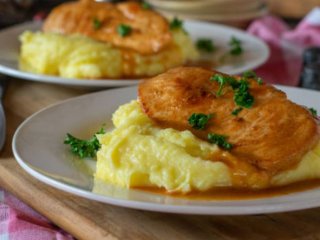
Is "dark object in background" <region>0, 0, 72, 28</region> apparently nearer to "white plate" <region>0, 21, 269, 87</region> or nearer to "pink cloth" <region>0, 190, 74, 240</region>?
"white plate" <region>0, 21, 269, 87</region>

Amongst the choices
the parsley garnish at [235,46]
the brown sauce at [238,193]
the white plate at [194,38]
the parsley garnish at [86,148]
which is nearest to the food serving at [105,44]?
the white plate at [194,38]

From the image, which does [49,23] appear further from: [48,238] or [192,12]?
[48,238]

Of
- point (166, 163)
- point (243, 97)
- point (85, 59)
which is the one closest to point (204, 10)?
point (85, 59)

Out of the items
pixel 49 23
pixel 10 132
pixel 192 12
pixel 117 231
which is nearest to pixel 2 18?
pixel 49 23

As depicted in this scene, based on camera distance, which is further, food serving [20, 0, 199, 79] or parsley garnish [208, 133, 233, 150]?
food serving [20, 0, 199, 79]

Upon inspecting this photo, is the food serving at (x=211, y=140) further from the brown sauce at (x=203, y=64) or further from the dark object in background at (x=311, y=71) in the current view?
the brown sauce at (x=203, y=64)

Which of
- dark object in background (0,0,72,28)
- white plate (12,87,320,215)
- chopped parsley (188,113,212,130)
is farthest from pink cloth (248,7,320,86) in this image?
chopped parsley (188,113,212,130)
